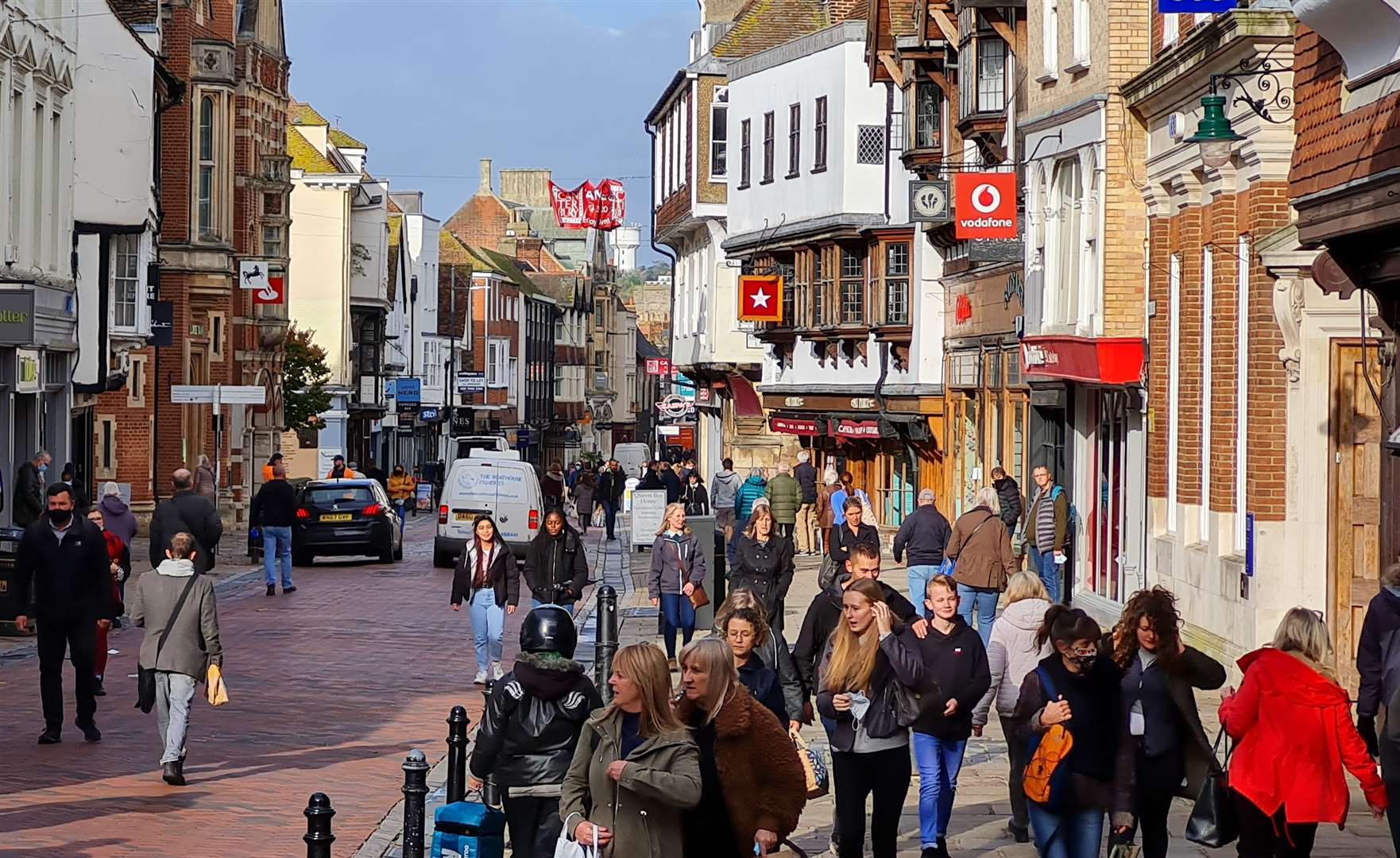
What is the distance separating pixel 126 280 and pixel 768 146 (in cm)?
1490

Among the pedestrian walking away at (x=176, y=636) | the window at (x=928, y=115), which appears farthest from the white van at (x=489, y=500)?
the pedestrian walking away at (x=176, y=636)

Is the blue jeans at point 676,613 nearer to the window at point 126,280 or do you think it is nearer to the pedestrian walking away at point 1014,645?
the pedestrian walking away at point 1014,645

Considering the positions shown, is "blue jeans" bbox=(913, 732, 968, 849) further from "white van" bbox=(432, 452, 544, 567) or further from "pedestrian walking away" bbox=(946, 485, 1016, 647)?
"white van" bbox=(432, 452, 544, 567)

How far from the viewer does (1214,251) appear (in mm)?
18984

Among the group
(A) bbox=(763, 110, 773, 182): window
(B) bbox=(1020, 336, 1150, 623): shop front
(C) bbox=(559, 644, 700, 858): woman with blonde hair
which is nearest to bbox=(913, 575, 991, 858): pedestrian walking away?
(C) bbox=(559, 644, 700, 858): woman with blonde hair

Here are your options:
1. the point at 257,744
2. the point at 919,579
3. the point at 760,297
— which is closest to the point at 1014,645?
the point at 257,744

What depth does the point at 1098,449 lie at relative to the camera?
25.5 m

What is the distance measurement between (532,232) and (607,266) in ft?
22.1

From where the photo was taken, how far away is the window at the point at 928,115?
38.9 m

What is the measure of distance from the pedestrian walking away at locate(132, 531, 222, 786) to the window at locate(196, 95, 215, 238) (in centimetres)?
3612

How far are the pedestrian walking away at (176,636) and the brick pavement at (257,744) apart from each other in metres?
0.47

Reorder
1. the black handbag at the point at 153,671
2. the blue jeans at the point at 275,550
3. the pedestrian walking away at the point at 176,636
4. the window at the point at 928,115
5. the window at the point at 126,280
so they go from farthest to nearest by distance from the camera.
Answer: the window at the point at 126,280
the window at the point at 928,115
the blue jeans at the point at 275,550
the black handbag at the point at 153,671
the pedestrian walking away at the point at 176,636

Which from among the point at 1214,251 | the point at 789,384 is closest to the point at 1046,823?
the point at 1214,251

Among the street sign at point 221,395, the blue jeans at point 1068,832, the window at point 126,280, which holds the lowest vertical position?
the blue jeans at point 1068,832
